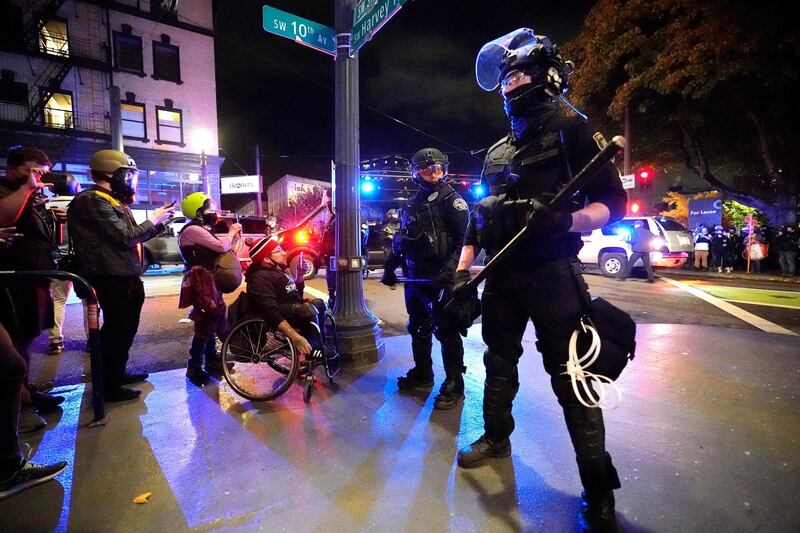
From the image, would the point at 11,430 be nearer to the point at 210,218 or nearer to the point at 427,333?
the point at 210,218

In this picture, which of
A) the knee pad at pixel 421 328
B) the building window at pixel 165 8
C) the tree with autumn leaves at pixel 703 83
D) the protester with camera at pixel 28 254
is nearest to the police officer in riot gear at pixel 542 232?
the knee pad at pixel 421 328

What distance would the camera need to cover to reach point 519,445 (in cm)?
288

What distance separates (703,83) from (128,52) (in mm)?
26261

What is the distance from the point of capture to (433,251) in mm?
3590

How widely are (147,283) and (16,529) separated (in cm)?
1070

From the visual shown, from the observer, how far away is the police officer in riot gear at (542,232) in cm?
209

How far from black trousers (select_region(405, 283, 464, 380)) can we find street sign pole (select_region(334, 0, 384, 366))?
3.04 ft

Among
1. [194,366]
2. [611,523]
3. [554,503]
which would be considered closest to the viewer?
[611,523]

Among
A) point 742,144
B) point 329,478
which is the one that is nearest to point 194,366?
point 329,478

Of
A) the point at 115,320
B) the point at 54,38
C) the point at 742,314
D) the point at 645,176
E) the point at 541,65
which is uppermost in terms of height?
the point at 54,38

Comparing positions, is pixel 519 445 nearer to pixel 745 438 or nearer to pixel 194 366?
pixel 745 438

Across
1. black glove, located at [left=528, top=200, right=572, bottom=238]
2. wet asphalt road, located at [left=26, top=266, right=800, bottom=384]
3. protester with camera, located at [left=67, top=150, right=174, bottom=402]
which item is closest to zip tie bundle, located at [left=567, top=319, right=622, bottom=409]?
black glove, located at [left=528, top=200, right=572, bottom=238]

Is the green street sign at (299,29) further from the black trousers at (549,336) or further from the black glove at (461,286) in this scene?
the black trousers at (549,336)

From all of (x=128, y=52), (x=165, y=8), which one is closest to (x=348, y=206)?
(x=128, y=52)
